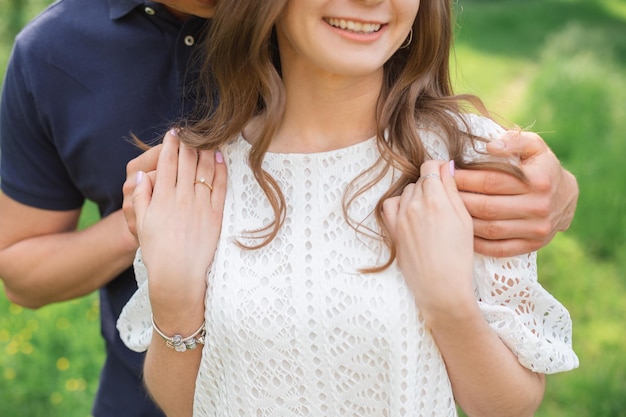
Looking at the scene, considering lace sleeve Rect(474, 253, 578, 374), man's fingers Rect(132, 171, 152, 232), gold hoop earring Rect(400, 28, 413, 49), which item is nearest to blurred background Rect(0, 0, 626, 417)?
gold hoop earring Rect(400, 28, 413, 49)

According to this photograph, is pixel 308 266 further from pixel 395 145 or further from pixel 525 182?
pixel 525 182

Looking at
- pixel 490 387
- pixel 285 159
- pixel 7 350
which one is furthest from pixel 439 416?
pixel 7 350

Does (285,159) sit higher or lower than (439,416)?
higher

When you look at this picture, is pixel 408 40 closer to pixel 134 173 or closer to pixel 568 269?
pixel 134 173

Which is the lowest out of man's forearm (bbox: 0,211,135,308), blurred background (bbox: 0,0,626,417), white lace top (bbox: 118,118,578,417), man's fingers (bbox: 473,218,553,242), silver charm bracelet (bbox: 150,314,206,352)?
blurred background (bbox: 0,0,626,417)

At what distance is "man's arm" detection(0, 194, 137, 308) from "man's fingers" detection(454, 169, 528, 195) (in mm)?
964

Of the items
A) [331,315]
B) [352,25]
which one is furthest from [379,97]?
[331,315]

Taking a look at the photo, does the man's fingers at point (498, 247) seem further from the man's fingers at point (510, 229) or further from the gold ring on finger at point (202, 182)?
the gold ring on finger at point (202, 182)

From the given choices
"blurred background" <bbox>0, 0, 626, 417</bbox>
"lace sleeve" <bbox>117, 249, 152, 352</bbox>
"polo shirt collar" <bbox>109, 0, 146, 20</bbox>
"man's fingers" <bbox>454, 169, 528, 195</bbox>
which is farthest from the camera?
"blurred background" <bbox>0, 0, 626, 417</bbox>

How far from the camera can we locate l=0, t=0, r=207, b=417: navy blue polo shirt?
231cm

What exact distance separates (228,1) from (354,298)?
0.76 meters

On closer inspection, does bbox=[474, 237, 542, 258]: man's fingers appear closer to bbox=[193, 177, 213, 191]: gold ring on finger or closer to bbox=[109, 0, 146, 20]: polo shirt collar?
bbox=[193, 177, 213, 191]: gold ring on finger

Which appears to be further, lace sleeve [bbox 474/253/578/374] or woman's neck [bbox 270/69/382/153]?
woman's neck [bbox 270/69/382/153]

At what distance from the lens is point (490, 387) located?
1842 mm
